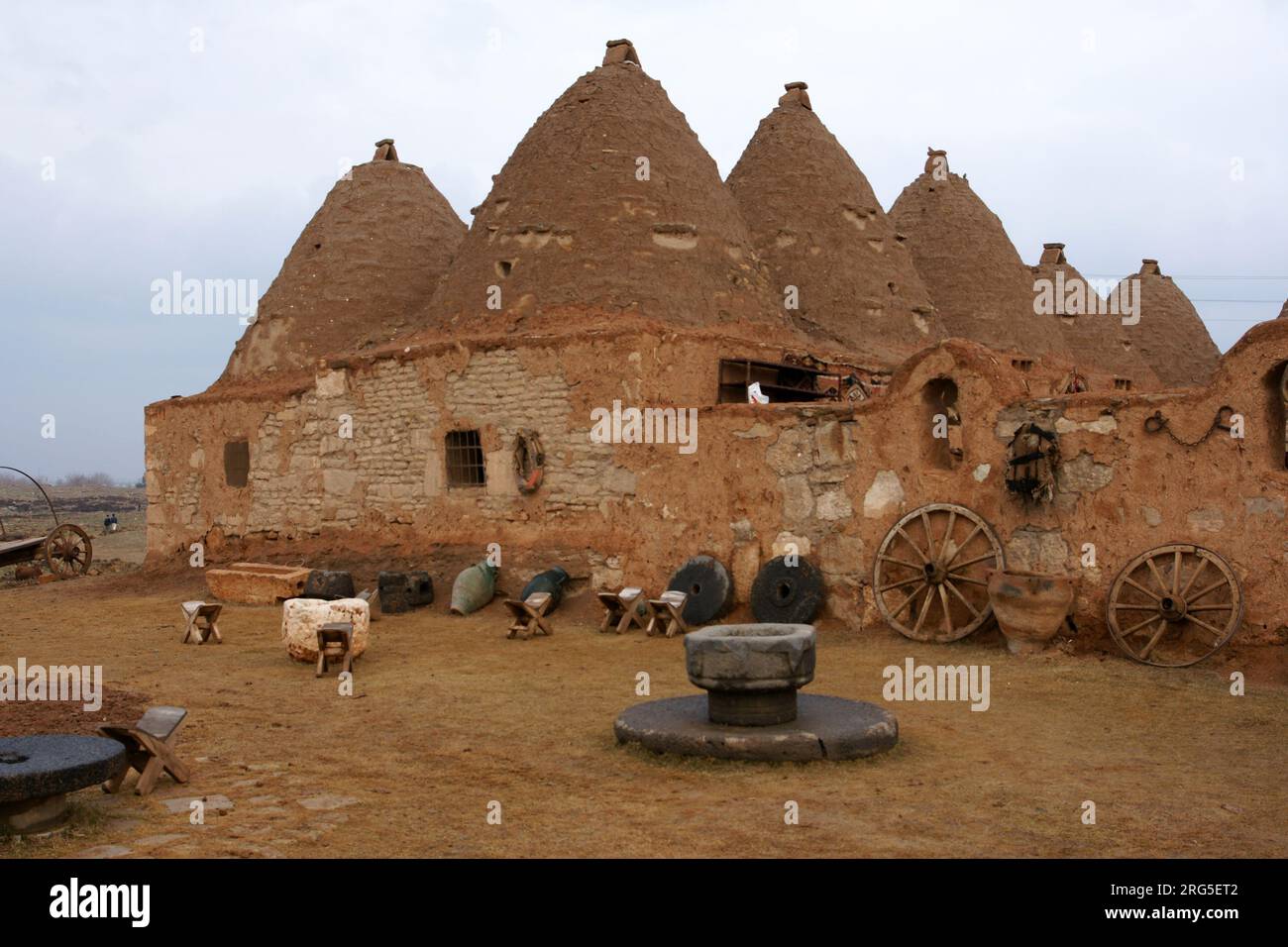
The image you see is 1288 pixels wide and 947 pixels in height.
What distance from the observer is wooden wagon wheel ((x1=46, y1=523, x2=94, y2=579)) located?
20828 millimetres

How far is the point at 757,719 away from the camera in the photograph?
7066 mm

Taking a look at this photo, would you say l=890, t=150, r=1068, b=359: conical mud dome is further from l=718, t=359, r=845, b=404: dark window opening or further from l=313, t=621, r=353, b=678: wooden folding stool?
l=313, t=621, r=353, b=678: wooden folding stool

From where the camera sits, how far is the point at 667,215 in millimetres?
15961

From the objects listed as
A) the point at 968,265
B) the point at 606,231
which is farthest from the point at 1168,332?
the point at 606,231

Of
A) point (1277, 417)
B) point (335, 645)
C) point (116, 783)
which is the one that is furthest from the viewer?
point (335, 645)

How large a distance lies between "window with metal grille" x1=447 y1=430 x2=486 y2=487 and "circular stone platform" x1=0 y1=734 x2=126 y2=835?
9.51m

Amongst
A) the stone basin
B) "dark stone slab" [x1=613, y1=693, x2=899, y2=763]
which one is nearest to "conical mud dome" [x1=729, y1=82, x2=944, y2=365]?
"dark stone slab" [x1=613, y1=693, x2=899, y2=763]

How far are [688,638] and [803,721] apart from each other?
90 cm

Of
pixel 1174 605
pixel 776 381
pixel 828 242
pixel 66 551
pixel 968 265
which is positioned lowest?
pixel 1174 605

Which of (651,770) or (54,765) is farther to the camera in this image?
(651,770)

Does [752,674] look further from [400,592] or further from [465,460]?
[465,460]

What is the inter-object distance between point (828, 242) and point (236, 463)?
10847 mm
